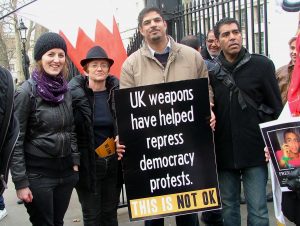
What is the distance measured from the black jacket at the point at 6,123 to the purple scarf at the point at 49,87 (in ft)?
3.09

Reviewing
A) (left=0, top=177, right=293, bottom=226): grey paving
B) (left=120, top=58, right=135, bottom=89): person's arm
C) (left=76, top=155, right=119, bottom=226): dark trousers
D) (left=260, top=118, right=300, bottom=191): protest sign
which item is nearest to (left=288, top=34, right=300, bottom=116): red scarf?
(left=260, top=118, right=300, bottom=191): protest sign

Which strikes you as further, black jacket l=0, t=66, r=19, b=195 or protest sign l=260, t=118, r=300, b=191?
protest sign l=260, t=118, r=300, b=191

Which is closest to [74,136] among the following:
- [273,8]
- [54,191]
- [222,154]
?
[54,191]

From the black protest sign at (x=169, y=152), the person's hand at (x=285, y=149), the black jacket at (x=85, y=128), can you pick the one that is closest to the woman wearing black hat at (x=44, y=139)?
the black jacket at (x=85, y=128)

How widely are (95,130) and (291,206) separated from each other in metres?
1.76

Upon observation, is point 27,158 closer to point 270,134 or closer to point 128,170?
point 128,170

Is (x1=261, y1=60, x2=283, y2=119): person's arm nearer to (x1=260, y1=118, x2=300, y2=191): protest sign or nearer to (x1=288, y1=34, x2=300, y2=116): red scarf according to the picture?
(x1=260, y1=118, x2=300, y2=191): protest sign

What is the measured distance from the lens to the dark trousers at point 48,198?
10.4 feet

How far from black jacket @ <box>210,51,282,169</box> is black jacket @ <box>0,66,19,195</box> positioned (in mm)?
1830

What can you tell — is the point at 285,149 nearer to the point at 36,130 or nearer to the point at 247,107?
the point at 247,107

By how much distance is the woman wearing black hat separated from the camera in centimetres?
308

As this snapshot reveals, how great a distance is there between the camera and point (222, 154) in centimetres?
347

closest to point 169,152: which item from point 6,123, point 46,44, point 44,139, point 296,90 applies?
point 44,139

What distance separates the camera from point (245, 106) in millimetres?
3334
